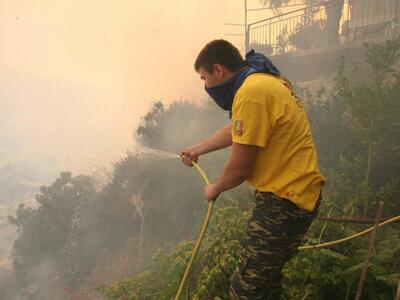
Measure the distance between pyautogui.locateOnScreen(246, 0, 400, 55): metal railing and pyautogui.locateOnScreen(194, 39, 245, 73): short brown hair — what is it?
10.8m

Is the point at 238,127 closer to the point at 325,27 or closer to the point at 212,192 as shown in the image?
the point at 212,192

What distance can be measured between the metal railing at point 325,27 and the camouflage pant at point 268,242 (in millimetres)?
10894

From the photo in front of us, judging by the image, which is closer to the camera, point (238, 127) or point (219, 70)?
point (238, 127)

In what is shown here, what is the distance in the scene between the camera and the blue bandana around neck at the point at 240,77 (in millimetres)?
2066

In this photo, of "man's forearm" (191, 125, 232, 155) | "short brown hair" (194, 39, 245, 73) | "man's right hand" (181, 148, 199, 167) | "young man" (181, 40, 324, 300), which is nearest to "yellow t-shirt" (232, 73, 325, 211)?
"young man" (181, 40, 324, 300)

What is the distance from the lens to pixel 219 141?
2.68 m

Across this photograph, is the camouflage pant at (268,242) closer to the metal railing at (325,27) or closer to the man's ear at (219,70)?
the man's ear at (219,70)

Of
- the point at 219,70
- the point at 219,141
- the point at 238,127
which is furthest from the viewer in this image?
the point at 219,141

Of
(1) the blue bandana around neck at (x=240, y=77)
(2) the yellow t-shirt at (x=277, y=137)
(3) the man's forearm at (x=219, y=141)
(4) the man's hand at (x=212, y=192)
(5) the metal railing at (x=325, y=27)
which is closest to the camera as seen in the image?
(2) the yellow t-shirt at (x=277, y=137)

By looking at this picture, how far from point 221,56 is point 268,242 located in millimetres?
1106

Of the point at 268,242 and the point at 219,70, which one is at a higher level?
the point at 219,70

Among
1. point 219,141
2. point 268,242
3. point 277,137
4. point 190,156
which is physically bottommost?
point 268,242

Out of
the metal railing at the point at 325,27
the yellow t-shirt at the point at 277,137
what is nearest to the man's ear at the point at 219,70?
the yellow t-shirt at the point at 277,137

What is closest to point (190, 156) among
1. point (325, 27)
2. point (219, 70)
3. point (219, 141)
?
point (219, 141)
